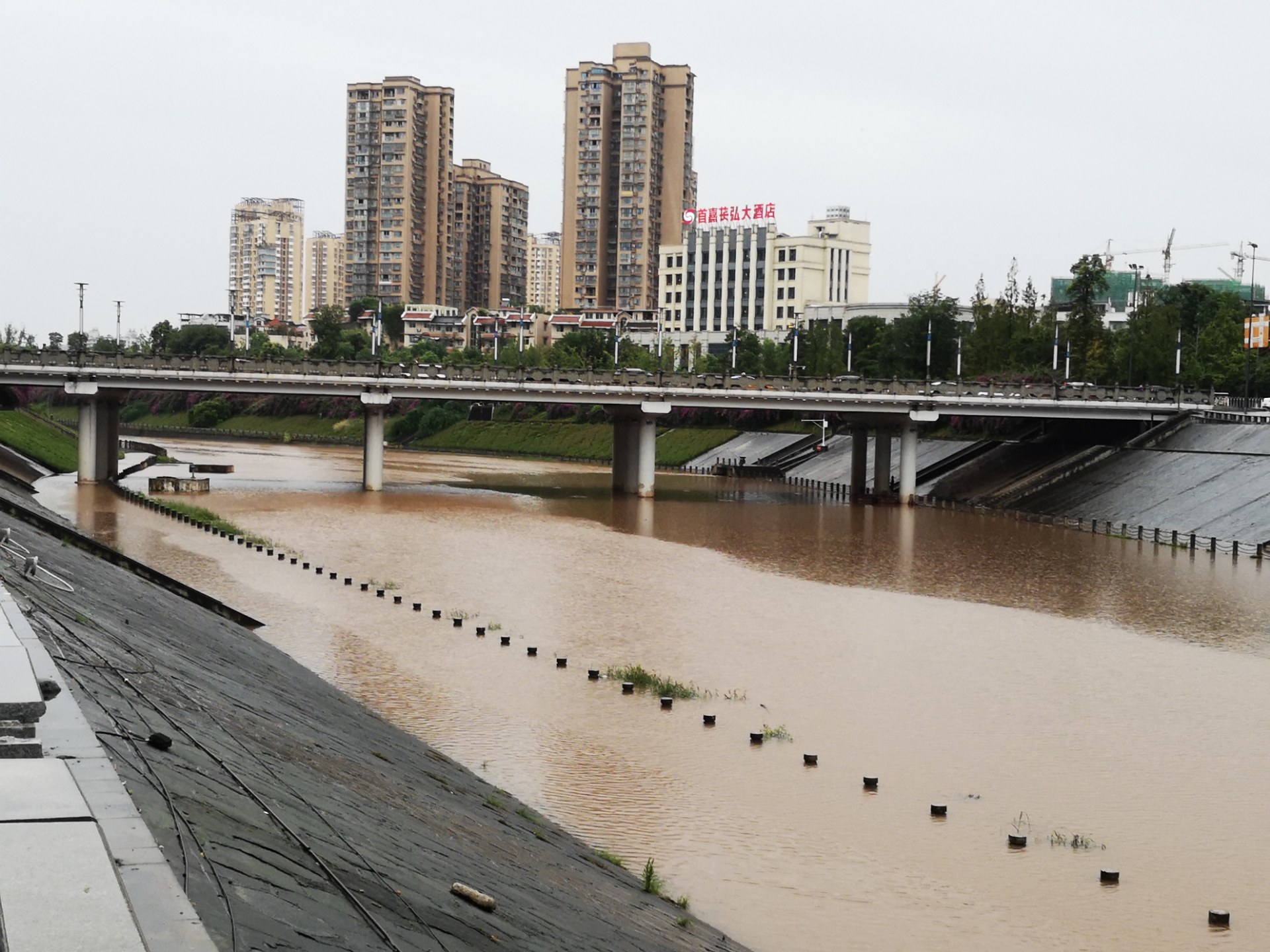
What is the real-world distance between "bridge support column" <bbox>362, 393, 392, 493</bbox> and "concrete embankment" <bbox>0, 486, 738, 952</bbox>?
57947 millimetres

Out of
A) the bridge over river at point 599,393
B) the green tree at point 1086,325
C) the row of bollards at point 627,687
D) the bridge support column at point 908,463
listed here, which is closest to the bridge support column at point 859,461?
the bridge over river at point 599,393

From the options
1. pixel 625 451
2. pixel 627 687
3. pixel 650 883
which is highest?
pixel 625 451

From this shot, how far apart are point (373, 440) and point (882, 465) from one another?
32.1 m

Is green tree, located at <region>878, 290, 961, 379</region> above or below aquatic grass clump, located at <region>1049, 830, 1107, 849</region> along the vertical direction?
above

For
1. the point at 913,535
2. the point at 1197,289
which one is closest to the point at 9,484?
the point at 913,535

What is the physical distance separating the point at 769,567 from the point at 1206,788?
29.1 m

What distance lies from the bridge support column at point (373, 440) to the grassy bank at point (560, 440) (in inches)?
1574

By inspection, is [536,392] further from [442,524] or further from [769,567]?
[769,567]

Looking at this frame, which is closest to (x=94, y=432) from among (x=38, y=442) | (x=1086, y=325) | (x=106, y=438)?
(x=106, y=438)

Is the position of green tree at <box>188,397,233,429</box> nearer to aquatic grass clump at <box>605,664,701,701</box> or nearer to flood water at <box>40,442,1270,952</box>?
flood water at <box>40,442,1270,952</box>

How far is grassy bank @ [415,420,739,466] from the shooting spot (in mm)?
126188

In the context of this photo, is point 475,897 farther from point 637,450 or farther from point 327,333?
point 327,333

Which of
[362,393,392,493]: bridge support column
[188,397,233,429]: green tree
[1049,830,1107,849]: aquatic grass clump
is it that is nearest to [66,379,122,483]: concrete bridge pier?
[362,393,392,493]: bridge support column

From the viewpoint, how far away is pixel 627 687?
26375 millimetres
